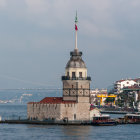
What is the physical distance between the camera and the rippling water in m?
92.8

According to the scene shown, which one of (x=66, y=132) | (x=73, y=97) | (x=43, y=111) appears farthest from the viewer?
(x=73, y=97)

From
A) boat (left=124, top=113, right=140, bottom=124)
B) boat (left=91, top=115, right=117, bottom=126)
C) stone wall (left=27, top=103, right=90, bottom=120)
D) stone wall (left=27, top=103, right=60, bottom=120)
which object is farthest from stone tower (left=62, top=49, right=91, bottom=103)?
boat (left=124, top=113, right=140, bottom=124)

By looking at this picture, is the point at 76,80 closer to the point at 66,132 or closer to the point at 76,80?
the point at 76,80

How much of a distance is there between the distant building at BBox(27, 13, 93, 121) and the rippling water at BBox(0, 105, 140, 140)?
3.89 metres

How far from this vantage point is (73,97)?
4400 inches

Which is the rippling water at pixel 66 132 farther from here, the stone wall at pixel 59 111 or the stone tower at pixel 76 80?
the stone tower at pixel 76 80

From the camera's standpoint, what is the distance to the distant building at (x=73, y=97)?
11002cm

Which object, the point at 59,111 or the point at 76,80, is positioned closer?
the point at 59,111

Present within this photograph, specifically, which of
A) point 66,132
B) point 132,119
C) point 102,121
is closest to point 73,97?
point 102,121

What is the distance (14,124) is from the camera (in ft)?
367

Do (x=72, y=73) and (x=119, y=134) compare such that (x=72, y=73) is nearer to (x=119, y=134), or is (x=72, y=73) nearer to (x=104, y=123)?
(x=104, y=123)

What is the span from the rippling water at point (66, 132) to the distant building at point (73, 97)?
3.89 metres

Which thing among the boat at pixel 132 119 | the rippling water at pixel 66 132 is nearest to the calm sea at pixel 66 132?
the rippling water at pixel 66 132

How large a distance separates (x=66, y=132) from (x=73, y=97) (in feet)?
46.2
